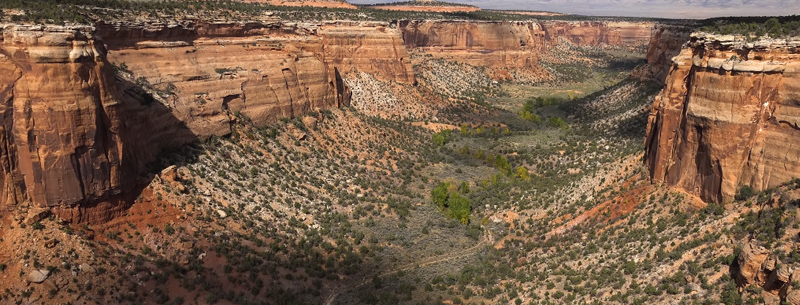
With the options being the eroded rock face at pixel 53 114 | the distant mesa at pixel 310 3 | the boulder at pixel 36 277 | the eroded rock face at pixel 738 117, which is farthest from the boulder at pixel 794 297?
the distant mesa at pixel 310 3

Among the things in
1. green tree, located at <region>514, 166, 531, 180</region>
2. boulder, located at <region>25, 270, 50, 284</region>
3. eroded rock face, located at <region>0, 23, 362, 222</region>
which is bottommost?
green tree, located at <region>514, 166, 531, 180</region>

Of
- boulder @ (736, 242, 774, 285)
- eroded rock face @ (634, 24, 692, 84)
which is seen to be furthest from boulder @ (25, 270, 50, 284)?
eroded rock face @ (634, 24, 692, 84)

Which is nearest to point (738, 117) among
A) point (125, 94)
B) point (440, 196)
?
point (440, 196)

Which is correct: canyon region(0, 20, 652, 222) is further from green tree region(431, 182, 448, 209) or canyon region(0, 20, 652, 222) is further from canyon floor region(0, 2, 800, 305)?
green tree region(431, 182, 448, 209)

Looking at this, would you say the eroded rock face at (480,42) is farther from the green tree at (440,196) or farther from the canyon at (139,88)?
the green tree at (440,196)

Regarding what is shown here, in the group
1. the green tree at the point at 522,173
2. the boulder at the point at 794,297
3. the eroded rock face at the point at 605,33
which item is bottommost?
Answer: the green tree at the point at 522,173

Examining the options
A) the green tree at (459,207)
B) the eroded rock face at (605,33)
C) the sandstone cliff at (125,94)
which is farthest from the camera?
the eroded rock face at (605,33)

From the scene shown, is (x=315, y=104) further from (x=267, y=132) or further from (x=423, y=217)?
(x=423, y=217)
